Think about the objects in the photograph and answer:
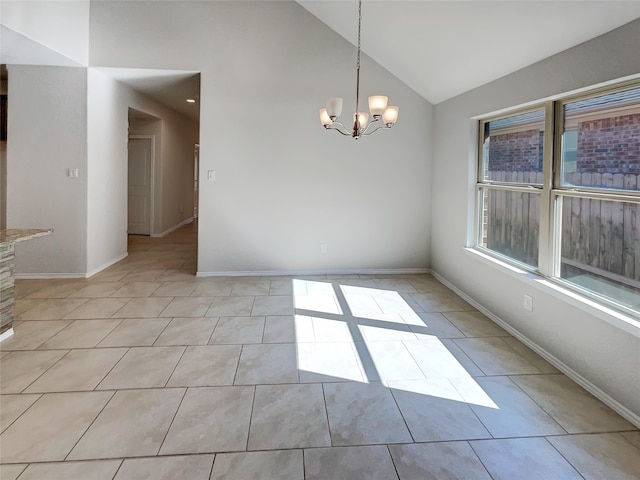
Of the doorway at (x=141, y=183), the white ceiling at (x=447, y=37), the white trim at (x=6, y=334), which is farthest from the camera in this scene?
the doorway at (x=141, y=183)

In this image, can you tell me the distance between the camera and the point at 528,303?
10.2 feet

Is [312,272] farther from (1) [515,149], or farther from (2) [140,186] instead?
(2) [140,186]

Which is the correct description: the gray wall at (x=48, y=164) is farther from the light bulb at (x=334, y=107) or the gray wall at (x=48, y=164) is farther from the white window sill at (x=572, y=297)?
the white window sill at (x=572, y=297)

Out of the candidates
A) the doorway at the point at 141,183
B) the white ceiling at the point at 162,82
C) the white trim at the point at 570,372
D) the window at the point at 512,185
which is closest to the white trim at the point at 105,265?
the doorway at the point at 141,183

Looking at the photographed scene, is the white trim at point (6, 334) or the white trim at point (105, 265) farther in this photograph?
the white trim at point (105, 265)

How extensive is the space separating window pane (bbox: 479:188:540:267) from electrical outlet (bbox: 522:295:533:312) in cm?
30

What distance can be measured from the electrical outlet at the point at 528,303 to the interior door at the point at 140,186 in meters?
6.99

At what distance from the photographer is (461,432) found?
79.3 inches

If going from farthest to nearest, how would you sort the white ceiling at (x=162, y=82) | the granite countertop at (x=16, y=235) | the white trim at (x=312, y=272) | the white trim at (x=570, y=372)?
the white trim at (x=312, y=272), the white ceiling at (x=162, y=82), the granite countertop at (x=16, y=235), the white trim at (x=570, y=372)

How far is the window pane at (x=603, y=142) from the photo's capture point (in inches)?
90.7

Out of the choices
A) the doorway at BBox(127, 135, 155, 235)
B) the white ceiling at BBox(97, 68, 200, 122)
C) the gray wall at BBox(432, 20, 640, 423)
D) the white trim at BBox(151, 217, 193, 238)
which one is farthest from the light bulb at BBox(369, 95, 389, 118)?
the white trim at BBox(151, 217, 193, 238)

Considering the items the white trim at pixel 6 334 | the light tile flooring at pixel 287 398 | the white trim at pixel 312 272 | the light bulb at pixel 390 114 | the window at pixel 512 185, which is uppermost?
the light bulb at pixel 390 114

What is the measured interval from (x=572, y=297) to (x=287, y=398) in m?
1.95

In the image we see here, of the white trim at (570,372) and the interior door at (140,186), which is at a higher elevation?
the interior door at (140,186)
